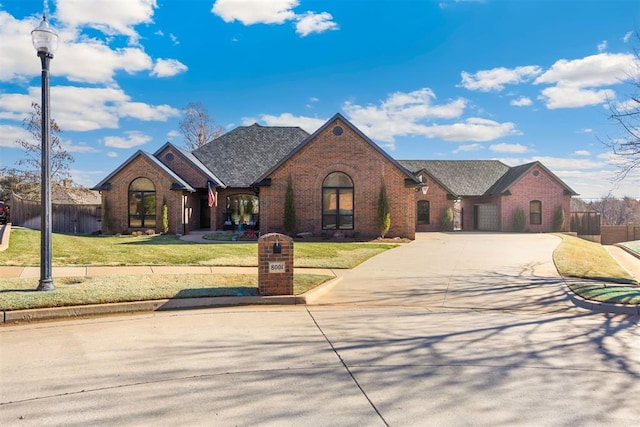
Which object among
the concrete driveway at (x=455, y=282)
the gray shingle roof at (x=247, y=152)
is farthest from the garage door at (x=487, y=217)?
the concrete driveway at (x=455, y=282)

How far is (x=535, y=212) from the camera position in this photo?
32.1 metres

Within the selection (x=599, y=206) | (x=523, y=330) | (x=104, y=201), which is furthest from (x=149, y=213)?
(x=599, y=206)

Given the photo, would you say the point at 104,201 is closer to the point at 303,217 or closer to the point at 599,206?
the point at 303,217

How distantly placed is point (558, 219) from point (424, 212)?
9.15m

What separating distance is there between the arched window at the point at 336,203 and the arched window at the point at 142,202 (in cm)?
965

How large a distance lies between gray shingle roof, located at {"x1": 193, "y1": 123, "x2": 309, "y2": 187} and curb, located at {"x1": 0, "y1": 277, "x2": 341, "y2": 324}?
763 inches

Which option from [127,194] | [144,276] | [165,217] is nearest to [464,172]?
[165,217]

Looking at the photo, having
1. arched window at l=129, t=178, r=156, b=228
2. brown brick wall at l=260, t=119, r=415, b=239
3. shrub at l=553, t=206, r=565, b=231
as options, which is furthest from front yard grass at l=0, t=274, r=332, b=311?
shrub at l=553, t=206, r=565, b=231

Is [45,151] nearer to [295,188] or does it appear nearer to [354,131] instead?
[295,188]

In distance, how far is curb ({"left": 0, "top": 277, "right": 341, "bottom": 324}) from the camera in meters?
7.08

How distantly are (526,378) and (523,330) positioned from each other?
2151 mm

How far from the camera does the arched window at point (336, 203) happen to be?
2242cm

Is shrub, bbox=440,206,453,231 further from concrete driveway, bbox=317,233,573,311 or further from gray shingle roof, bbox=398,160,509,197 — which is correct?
concrete driveway, bbox=317,233,573,311

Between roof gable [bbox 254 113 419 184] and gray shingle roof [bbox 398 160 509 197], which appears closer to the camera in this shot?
roof gable [bbox 254 113 419 184]
